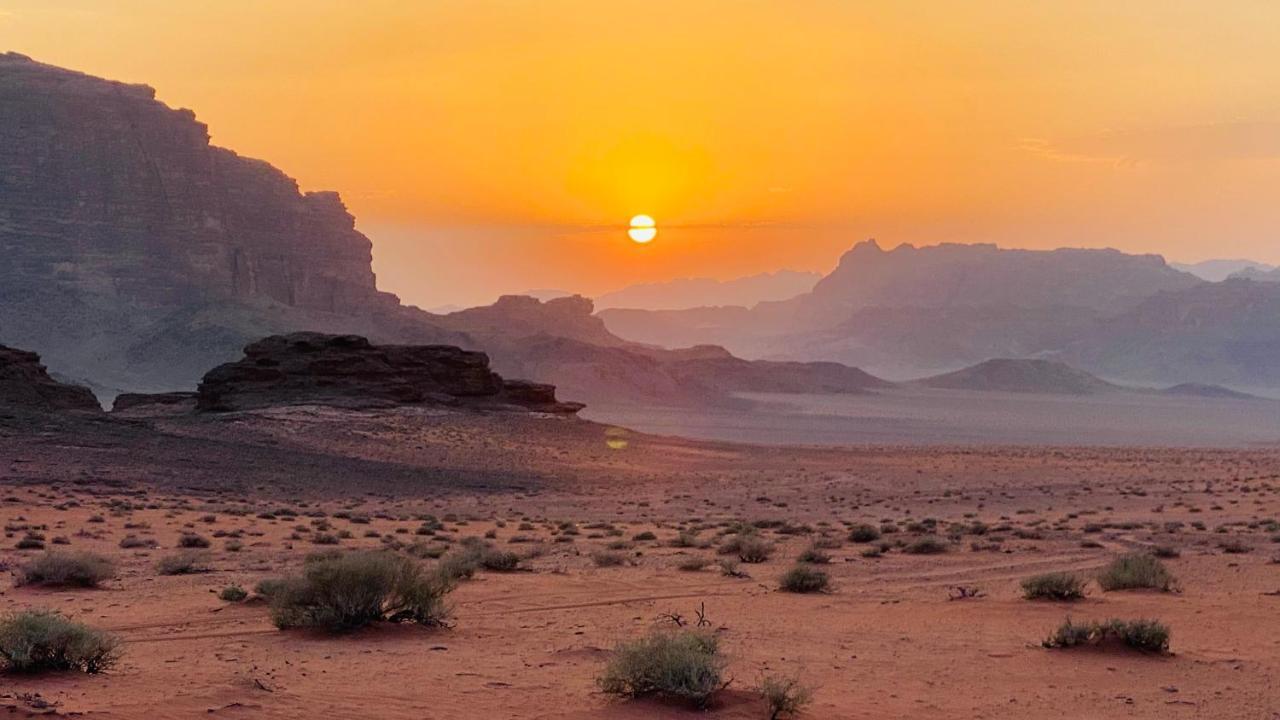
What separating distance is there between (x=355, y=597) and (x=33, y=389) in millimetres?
46985

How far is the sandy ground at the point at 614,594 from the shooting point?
9281 millimetres

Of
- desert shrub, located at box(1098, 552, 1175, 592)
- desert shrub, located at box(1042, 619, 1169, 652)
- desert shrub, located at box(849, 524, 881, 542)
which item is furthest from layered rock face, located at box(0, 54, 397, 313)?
desert shrub, located at box(1042, 619, 1169, 652)

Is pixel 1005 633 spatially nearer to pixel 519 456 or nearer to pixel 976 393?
pixel 519 456

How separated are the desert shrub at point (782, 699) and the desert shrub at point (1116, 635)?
11.9ft

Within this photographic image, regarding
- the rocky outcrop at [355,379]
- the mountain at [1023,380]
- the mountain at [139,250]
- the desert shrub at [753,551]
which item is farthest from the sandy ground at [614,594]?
the mountain at [1023,380]

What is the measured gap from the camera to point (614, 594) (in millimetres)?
15109

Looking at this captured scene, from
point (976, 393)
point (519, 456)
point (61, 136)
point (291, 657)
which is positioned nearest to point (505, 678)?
point (291, 657)

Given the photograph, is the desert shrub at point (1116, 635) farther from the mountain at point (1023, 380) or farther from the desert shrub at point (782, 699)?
the mountain at point (1023, 380)

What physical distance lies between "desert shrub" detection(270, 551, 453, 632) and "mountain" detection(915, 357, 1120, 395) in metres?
171

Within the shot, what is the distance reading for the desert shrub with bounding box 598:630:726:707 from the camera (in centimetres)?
883

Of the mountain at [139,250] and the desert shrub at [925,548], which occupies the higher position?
the mountain at [139,250]

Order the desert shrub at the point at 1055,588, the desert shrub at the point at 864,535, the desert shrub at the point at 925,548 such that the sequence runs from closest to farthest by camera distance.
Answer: the desert shrub at the point at 1055,588 → the desert shrub at the point at 925,548 → the desert shrub at the point at 864,535

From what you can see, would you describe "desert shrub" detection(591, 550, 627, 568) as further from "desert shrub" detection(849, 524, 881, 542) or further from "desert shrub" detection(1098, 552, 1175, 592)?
"desert shrub" detection(1098, 552, 1175, 592)

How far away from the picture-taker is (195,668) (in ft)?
33.3
